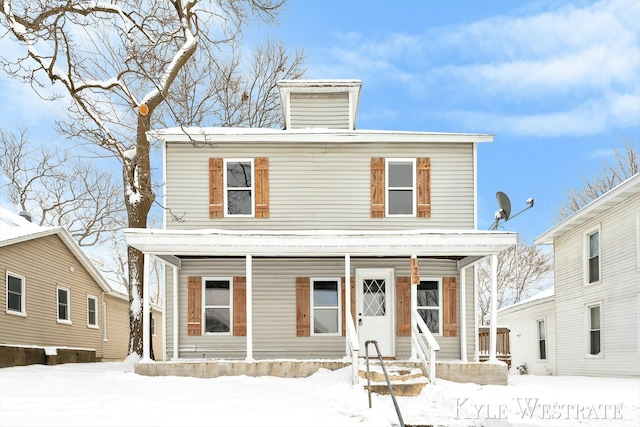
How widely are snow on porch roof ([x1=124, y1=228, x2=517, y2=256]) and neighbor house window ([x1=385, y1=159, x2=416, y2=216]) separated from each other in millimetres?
2218

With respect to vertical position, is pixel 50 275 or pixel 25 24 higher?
pixel 25 24

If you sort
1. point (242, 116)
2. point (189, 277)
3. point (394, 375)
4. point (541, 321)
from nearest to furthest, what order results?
1. point (394, 375)
2. point (189, 277)
3. point (541, 321)
4. point (242, 116)

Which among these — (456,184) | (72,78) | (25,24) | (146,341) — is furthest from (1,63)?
(456,184)

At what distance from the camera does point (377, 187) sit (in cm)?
1531

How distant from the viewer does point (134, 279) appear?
18000 millimetres

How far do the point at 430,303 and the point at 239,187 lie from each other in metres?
5.53

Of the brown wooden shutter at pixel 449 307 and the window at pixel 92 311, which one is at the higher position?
the brown wooden shutter at pixel 449 307

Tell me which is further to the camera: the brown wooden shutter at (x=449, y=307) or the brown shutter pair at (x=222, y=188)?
the brown shutter pair at (x=222, y=188)

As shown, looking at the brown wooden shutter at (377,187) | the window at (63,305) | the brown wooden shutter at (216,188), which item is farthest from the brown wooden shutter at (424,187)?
the window at (63,305)

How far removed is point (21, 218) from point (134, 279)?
481 centimetres

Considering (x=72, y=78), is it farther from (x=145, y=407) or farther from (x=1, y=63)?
(x=145, y=407)

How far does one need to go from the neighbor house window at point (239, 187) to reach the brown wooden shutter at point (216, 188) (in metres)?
0.12

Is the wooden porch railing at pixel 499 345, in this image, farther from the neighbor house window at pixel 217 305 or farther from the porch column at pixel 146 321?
the porch column at pixel 146 321

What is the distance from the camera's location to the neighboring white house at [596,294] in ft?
49.6
